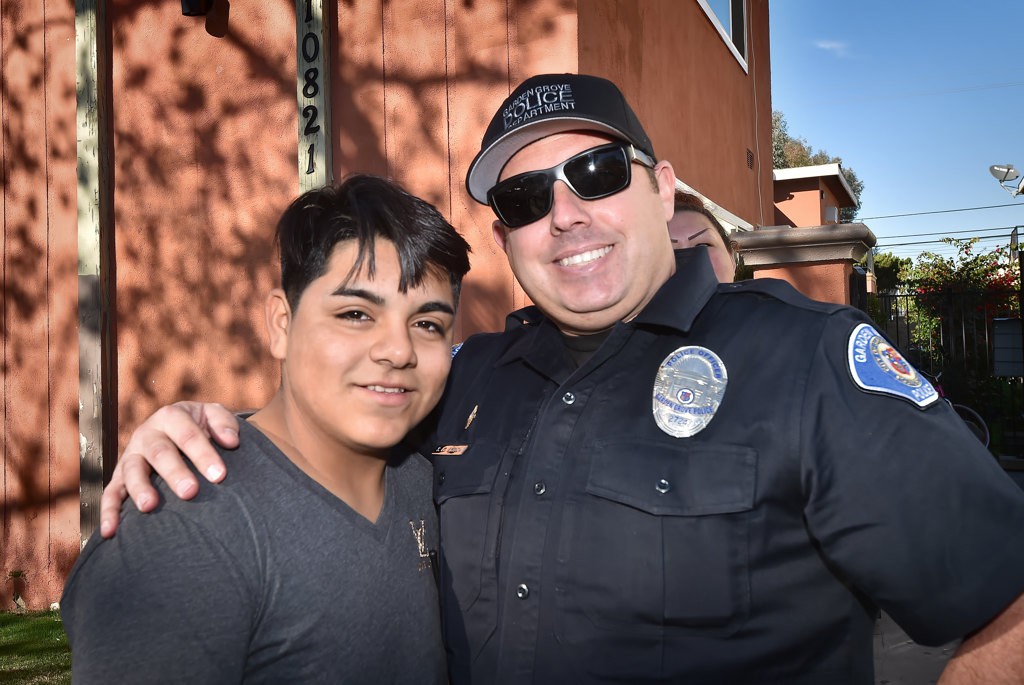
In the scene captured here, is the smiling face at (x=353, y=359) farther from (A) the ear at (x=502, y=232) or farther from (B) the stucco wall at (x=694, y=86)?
(B) the stucco wall at (x=694, y=86)

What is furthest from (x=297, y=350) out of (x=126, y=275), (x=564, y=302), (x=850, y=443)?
(x=126, y=275)

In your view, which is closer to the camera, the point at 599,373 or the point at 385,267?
the point at 385,267

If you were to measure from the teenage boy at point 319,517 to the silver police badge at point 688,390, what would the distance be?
0.52 metres

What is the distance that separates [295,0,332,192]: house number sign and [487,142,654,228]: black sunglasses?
3.02 metres

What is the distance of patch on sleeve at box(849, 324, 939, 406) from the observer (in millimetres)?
1518

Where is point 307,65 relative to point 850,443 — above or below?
above

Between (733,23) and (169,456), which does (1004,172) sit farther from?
(169,456)

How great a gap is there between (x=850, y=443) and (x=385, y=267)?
1.04 meters

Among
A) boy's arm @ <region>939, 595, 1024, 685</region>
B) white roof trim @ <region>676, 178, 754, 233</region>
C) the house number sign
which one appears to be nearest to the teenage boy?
boy's arm @ <region>939, 595, 1024, 685</region>

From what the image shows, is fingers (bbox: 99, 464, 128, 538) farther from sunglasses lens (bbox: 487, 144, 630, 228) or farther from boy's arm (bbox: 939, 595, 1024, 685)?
boy's arm (bbox: 939, 595, 1024, 685)

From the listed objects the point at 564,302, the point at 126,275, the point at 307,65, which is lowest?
the point at 564,302

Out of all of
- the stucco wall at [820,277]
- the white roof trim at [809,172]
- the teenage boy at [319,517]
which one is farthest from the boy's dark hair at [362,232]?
the white roof trim at [809,172]

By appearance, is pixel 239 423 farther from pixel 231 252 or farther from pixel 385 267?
pixel 231 252

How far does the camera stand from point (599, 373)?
6.32 ft
